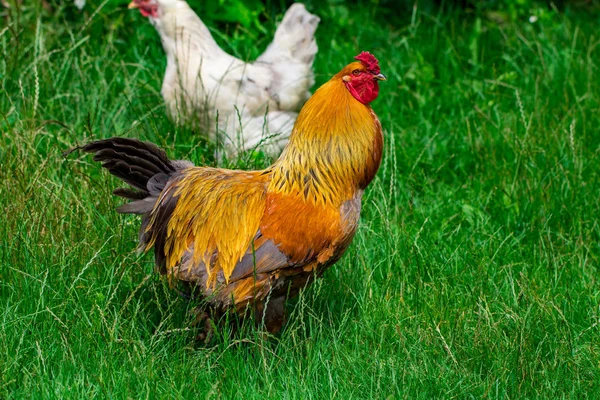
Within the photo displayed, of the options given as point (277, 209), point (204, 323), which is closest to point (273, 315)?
point (204, 323)

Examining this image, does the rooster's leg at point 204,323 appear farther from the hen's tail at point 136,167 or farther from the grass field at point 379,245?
the hen's tail at point 136,167

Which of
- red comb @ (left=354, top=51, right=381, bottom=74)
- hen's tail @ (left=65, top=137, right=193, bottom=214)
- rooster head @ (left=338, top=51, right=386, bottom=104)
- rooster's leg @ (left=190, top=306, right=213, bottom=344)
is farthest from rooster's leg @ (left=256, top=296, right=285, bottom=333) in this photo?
red comb @ (left=354, top=51, right=381, bottom=74)

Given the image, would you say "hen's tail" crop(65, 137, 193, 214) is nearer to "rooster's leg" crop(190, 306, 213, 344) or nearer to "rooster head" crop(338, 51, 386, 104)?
"rooster's leg" crop(190, 306, 213, 344)

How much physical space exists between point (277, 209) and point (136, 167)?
26.4 inches

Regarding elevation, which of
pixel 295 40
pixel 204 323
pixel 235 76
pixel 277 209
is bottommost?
pixel 204 323

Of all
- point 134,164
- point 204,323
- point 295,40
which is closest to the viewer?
point 134,164

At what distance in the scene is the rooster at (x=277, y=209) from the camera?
3.64 m

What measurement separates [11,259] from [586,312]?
2.62 metres

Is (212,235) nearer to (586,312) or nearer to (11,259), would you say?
(11,259)

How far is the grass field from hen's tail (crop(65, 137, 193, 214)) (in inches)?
11.2

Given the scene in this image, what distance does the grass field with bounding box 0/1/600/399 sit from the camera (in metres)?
3.57

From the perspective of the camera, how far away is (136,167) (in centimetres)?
388

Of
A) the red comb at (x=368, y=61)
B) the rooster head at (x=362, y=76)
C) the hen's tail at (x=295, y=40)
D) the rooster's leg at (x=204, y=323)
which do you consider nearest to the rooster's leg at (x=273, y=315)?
the rooster's leg at (x=204, y=323)

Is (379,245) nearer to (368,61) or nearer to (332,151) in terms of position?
(332,151)
